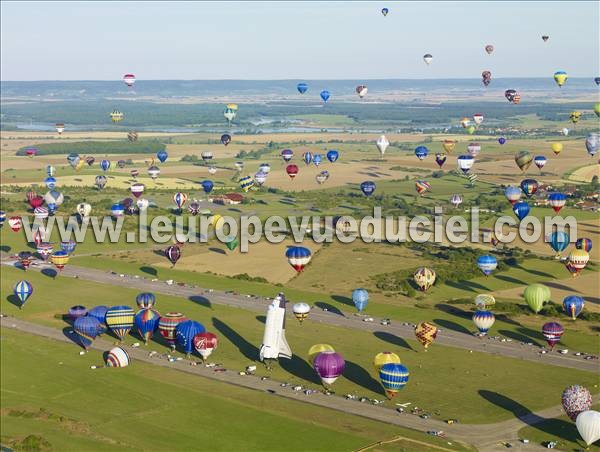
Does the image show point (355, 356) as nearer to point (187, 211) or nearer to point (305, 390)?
point (305, 390)

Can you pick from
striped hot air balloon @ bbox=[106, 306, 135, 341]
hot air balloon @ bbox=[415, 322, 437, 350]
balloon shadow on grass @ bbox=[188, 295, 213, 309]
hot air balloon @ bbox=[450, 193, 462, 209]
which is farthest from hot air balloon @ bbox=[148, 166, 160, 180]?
hot air balloon @ bbox=[415, 322, 437, 350]

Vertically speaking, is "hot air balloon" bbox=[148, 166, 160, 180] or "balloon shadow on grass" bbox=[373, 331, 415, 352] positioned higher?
"hot air balloon" bbox=[148, 166, 160, 180]

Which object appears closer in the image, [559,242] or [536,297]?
[536,297]

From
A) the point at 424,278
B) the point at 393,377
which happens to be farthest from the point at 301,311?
the point at 393,377

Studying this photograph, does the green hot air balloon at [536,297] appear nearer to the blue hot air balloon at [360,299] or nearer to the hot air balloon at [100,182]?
the blue hot air balloon at [360,299]

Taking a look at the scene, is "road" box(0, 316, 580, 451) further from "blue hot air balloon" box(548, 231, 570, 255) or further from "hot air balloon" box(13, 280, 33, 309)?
"blue hot air balloon" box(548, 231, 570, 255)

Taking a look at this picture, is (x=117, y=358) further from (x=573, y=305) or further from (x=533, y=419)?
(x=573, y=305)

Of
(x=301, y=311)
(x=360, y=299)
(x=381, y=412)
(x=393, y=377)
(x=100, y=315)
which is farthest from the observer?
(x=360, y=299)
